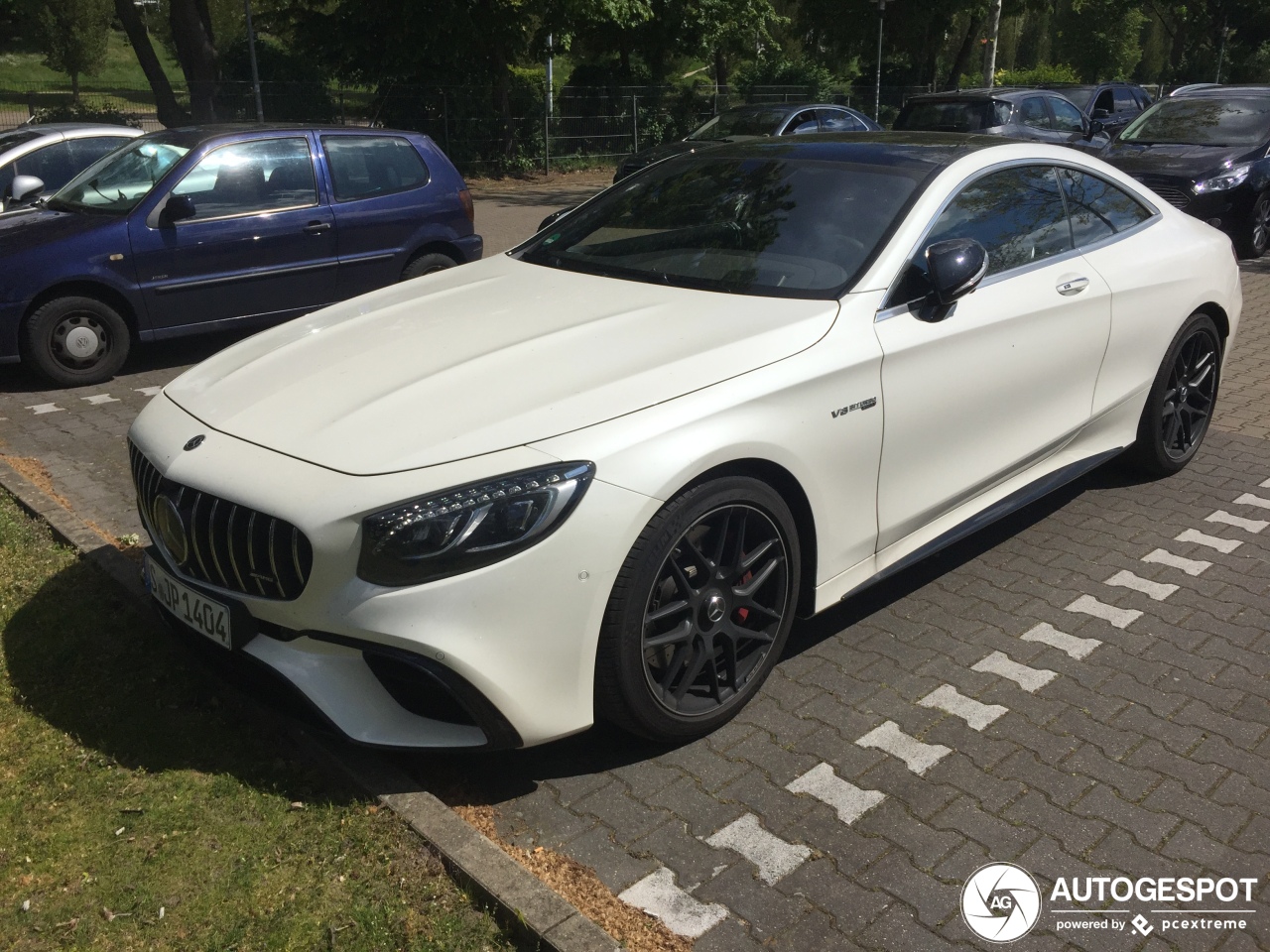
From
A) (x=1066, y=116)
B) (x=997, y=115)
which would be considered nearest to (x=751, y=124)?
(x=997, y=115)

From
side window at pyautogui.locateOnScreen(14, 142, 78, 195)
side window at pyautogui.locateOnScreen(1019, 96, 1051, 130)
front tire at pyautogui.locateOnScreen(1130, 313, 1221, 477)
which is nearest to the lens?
front tire at pyautogui.locateOnScreen(1130, 313, 1221, 477)

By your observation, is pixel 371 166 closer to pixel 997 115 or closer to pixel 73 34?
pixel 997 115

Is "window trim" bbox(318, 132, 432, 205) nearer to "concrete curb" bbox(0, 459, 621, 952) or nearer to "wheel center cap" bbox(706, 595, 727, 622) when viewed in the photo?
"concrete curb" bbox(0, 459, 621, 952)

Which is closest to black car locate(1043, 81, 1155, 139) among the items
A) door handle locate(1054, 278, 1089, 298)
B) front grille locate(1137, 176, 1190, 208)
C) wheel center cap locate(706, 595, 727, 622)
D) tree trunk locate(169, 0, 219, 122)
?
front grille locate(1137, 176, 1190, 208)

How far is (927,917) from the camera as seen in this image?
263 centimetres

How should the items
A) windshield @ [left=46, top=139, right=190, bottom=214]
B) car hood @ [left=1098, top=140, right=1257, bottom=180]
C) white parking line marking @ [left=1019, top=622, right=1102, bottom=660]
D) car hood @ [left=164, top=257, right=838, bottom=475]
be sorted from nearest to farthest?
1. car hood @ [left=164, top=257, right=838, bottom=475]
2. white parking line marking @ [left=1019, top=622, right=1102, bottom=660]
3. windshield @ [left=46, top=139, right=190, bottom=214]
4. car hood @ [left=1098, top=140, right=1257, bottom=180]

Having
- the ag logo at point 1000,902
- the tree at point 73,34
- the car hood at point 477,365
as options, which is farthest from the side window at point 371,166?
the tree at point 73,34

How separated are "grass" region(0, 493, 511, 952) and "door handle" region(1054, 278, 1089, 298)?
3.14m

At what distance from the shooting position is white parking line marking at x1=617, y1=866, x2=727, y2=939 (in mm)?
2607

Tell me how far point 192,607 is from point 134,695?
0.60 m

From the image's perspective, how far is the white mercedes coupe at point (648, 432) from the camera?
274cm

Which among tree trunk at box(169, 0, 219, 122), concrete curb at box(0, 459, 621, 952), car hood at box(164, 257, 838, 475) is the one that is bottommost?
concrete curb at box(0, 459, 621, 952)

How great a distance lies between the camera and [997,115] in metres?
14.8

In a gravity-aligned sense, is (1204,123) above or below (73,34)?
below
